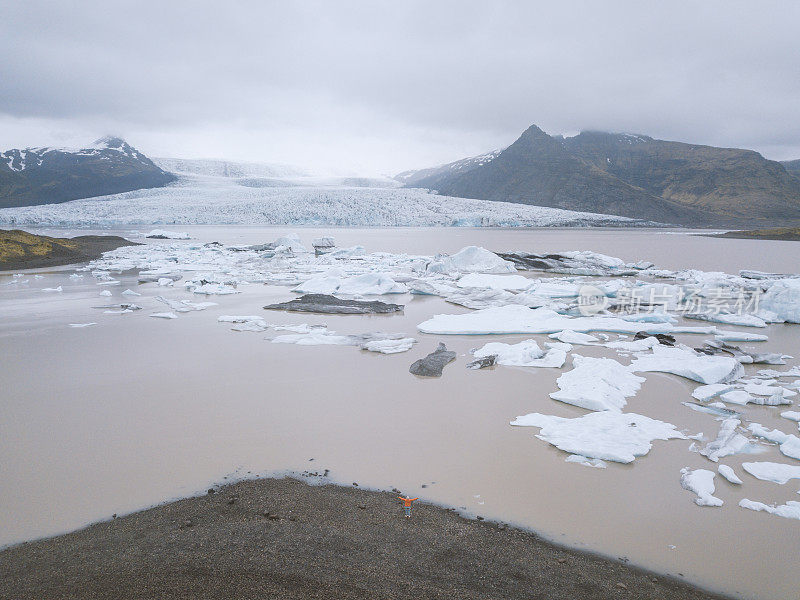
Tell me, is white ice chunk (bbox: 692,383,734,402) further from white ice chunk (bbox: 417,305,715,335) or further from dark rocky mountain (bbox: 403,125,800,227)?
dark rocky mountain (bbox: 403,125,800,227)

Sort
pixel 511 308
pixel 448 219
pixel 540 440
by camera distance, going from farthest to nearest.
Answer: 1. pixel 448 219
2. pixel 511 308
3. pixel 540 440

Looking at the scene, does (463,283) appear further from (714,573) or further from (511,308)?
(714,573)

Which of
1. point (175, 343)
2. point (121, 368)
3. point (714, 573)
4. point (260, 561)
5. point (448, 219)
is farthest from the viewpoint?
point (448, 219)

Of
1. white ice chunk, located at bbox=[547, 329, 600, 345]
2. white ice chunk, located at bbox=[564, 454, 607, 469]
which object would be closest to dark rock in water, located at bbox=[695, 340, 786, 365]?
white ice chunk, located at bbox=[547, 329, 600, 345]

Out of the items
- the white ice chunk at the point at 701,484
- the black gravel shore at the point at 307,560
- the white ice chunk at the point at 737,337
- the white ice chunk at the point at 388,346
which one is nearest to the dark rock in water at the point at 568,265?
the white ice chunk at the point at 737,337

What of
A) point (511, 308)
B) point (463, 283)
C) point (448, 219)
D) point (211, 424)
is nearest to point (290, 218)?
point (448, 219)

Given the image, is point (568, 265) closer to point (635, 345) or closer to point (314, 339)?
point (635, 345)

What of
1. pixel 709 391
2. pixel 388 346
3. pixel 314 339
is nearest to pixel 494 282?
pixel 388 346

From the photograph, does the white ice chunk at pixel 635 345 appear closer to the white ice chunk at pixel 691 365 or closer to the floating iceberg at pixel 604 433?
the white ice chunk at pixel 691 365
